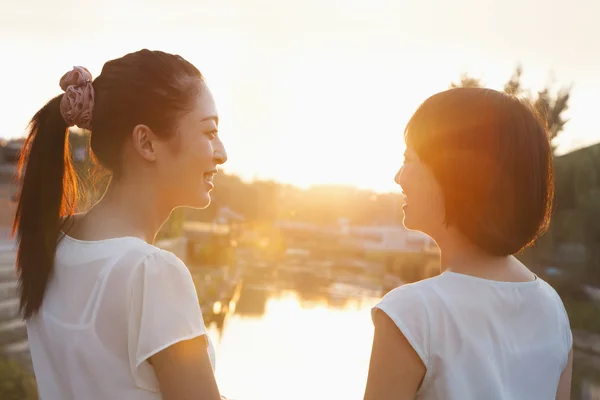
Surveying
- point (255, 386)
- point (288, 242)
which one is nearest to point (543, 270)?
point (255, 386)

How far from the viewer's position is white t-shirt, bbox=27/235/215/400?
3.40 feet

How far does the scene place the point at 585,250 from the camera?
16484 millimetres

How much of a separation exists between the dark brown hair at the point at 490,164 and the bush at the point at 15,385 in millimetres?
4504

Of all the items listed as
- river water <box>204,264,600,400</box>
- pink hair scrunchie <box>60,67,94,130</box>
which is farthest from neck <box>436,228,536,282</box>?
river water <box>204,264,600,400</box>

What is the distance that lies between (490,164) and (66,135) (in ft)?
2.81

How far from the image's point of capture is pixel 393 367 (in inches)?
39.4

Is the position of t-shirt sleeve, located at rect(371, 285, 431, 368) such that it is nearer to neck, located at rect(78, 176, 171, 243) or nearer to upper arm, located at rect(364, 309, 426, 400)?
upper arm, located at rect(364, 309, 426, 400)

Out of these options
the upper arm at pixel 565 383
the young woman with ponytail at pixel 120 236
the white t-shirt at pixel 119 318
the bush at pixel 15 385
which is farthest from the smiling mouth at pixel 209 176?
the bush at pixel 15 385

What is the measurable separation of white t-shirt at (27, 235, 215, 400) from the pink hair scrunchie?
26 centimetres

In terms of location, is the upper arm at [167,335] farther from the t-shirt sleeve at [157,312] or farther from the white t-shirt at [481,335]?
the white t-shirt at [481,335]

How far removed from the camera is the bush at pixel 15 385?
4.68m

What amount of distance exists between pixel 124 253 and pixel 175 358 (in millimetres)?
204

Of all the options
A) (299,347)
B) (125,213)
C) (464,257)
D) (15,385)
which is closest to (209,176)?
(125,213)

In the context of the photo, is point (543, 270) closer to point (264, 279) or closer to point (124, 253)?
point (124, 253)
